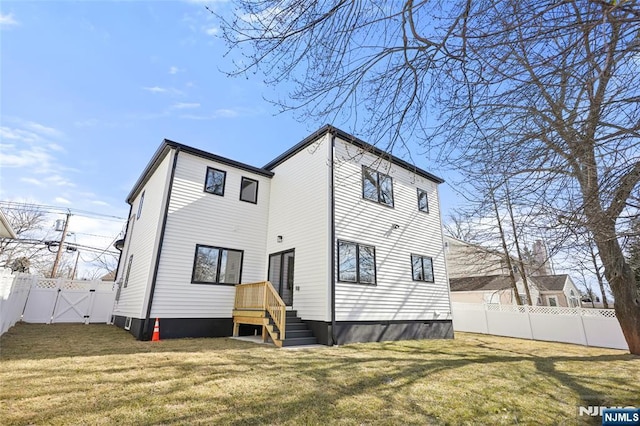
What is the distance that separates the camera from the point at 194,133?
10047mm

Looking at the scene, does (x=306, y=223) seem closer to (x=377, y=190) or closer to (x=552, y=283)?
(x=377, y=190)

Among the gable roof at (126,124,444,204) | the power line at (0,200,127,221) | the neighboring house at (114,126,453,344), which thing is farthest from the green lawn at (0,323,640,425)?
the power line at (0,200,127,221)

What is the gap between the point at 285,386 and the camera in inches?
156

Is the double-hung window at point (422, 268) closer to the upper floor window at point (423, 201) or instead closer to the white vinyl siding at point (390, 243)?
the white vinyl siding at point (390, 243)

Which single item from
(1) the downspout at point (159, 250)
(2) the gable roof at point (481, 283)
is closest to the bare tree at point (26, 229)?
(1) the downspout at point (159, 250)

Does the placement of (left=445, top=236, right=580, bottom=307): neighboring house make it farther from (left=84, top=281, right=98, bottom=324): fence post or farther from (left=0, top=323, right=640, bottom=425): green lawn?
(left=84, top=281, right=98, bottom=324): fence post

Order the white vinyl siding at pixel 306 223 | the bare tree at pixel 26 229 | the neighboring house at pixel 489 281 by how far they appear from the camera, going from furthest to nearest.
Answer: the bare tree at pixel 26 229
the neighboring house at pixel 489 281
the white vinyl siding at pixel 306 223

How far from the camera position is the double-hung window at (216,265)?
9047mm

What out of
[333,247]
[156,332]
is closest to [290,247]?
[333,247]

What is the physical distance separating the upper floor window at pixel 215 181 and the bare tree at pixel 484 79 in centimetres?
Result: 707

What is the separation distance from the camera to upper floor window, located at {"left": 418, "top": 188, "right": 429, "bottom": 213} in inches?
479

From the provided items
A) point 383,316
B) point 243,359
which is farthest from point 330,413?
point 383,316

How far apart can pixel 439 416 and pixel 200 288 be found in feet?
24.6

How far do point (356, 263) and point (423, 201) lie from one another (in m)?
5.08
